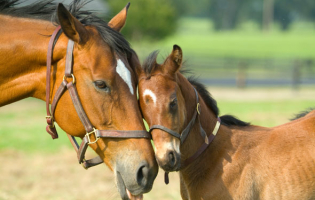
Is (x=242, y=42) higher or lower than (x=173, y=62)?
lower

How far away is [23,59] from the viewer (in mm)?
2891

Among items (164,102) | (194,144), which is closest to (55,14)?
(164,102)

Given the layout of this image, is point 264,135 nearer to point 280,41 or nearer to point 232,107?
point 232,107

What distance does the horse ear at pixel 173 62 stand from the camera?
11.0ft

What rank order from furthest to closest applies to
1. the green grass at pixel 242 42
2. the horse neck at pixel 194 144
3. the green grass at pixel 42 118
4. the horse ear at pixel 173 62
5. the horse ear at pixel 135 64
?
the green grass at pixel 242 42 < the green grass at pixel 42 118 < the horse neck at pixel 194 144 < the horse ear at pixel 173 62 < the horse ear at pixel 135 64

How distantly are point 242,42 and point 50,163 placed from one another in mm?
50559

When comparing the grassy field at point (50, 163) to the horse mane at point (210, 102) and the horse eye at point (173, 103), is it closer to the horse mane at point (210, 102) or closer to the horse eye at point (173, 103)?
the horse eye at point (173, 103)

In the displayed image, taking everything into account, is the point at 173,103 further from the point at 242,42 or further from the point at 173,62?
the point at 242,42

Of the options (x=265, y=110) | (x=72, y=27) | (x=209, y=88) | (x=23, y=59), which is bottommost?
(x=209, y=88)

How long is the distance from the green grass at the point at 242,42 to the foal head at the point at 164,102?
34.4 meters

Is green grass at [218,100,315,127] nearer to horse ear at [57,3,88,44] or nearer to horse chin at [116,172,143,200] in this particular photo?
horse chin at [116,172,143,200]

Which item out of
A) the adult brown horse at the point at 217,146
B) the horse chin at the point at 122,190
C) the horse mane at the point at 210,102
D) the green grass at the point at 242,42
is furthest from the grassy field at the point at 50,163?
the green grass at the point at 242,42

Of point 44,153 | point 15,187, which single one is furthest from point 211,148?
point 44,153

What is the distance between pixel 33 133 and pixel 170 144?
8.20 metres
